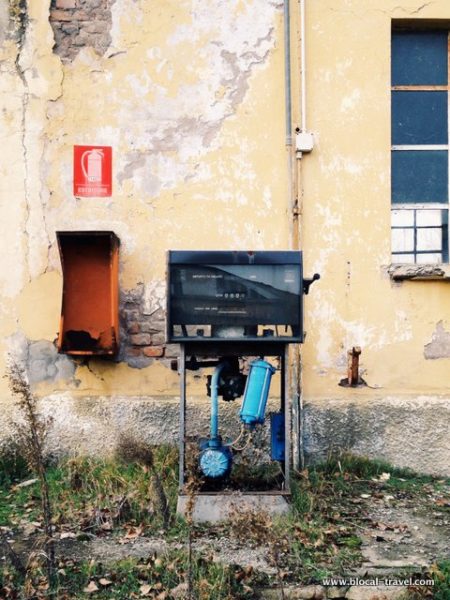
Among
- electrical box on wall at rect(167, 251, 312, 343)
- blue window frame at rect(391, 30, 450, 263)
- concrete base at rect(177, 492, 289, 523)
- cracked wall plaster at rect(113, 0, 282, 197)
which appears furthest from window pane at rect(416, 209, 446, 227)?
concrete base at rect(177, 492, 289, 523)

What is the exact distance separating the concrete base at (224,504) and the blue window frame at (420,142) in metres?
2.45

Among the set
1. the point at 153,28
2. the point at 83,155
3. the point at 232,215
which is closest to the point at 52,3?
the point at 153,28

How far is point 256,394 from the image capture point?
4074mm

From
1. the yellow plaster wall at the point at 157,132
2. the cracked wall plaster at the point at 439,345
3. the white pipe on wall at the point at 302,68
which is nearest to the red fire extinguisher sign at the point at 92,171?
the yellow plaster wall at the point at 157,132

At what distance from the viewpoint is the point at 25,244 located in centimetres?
532

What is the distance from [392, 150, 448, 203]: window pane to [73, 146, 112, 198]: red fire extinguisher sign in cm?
235

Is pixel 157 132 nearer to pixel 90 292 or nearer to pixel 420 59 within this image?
pixel 90 292

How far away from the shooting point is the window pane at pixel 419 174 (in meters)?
5.55

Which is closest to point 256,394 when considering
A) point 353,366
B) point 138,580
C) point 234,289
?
point 234,289

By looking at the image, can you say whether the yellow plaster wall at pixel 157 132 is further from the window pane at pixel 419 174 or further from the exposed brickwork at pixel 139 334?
the window pane at pixel 419 174

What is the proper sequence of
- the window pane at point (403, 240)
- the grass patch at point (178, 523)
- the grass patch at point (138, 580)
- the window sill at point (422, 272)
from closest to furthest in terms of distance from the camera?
the grass patch at point (138, 580) → the grass patch at point (178, 523) → the window sill at point (422, 272) → the window pane at point (403, 240)

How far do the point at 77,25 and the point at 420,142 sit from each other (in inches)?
116

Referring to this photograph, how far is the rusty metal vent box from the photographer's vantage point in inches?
202

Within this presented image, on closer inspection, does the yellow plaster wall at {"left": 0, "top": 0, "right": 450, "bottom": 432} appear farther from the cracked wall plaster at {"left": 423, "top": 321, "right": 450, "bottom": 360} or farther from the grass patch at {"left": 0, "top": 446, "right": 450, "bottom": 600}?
the grass patch at {"left": 0, "top": 446, "right": 450, "bottom": 600}
